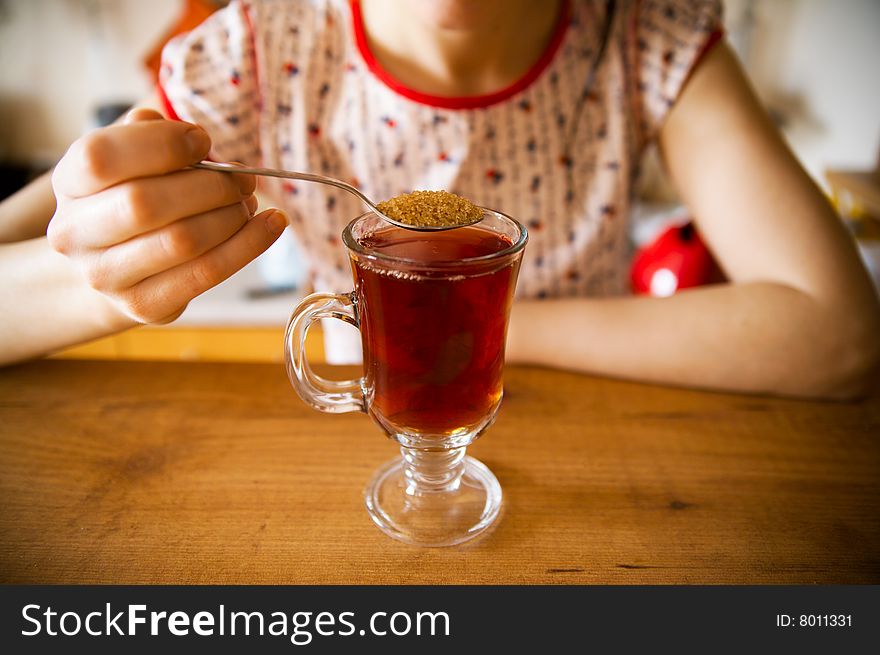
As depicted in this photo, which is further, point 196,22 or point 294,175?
point 196,22

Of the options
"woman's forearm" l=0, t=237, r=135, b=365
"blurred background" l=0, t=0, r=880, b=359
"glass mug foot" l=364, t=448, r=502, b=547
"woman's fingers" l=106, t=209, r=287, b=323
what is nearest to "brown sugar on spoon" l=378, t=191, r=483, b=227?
"woman's fingers" l=106, t=209, r=287, b=323

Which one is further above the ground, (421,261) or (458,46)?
(458,46)

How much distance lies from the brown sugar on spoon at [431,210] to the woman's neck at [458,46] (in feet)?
1.49

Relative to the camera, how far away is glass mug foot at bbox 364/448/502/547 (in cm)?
57

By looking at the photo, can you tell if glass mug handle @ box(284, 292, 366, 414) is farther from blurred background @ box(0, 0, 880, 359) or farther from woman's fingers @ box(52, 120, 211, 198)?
blurred background @ box(0, 0, 880, 359)

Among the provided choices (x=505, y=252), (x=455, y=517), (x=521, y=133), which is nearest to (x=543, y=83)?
(x=521, y=133)

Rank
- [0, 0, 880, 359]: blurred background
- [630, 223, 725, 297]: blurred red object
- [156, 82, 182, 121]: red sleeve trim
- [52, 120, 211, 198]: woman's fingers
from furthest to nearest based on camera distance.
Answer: [0, 0, 880, 359]: blurred background
[630, 223, 725, 297]: blurred red object
[156, 82, 182, 121]: red sleeve trim
[52, 120, 211, 198]: woman's fingers

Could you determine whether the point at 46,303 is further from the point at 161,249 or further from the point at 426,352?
the point at 426,352

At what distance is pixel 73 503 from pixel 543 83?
2.76 ft

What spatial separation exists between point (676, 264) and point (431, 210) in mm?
994

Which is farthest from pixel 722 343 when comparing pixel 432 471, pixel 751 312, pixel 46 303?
pixel 46 303

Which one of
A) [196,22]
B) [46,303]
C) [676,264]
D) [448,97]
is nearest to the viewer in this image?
[46,303]

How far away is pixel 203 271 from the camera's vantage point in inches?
21.6

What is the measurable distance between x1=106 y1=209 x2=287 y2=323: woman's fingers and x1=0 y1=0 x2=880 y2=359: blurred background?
1371 millimetres
